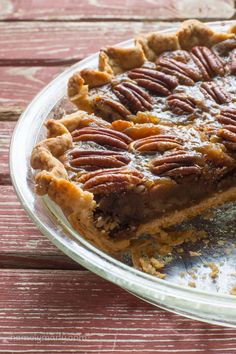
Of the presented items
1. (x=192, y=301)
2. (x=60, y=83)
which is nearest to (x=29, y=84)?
(x=60, y=83)

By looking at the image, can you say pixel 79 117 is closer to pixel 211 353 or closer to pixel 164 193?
pixel 164 193

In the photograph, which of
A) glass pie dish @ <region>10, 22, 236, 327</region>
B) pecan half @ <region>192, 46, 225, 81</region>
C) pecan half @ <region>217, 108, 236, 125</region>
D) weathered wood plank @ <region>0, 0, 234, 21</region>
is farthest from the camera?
weathered wood plank @ <region>0, 0, 234, 21</region>

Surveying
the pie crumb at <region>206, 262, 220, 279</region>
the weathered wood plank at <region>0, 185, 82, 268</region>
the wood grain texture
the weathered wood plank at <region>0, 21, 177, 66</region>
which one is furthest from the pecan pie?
the weathered wood plank at <region>0, 21, 177, 66</region>

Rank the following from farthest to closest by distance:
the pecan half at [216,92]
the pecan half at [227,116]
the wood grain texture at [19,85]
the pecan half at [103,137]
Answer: the wood grain texture at [19,85]
the pecan half at [216,92]
the pecan half at [227,116]
the pecan half at [103,137]

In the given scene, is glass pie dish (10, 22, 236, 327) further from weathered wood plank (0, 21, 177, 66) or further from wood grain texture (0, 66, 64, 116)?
weathered wood plank (0, 21, 177, 66)

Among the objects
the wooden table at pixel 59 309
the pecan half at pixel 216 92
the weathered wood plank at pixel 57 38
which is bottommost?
the wooden table at pixel 59 309

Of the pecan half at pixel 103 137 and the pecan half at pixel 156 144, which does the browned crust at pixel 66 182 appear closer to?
the pecan half at pixel 103 137

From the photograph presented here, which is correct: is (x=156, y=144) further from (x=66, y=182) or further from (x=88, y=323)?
(x=88, y=323)

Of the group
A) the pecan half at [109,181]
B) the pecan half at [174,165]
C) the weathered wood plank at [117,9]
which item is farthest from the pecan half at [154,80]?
the weathered wood plank at [117,9]
